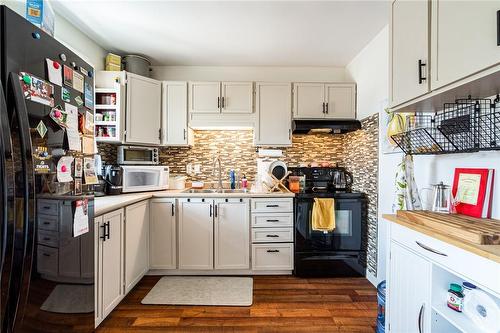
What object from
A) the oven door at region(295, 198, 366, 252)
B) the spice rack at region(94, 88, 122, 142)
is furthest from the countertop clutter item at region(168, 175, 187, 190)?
the oven door at region(295, 198, 366, 252)

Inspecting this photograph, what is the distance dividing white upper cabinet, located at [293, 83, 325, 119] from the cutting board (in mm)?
1796

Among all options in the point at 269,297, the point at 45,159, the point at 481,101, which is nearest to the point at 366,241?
the point at 269,297

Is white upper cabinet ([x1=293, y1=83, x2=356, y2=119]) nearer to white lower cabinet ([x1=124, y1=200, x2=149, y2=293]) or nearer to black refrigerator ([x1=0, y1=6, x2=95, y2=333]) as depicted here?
white lower cabinet ([x1=124, y1=200, x2=149, y2=293])

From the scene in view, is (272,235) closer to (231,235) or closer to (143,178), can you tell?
(231,235)

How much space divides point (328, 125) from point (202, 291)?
222cm

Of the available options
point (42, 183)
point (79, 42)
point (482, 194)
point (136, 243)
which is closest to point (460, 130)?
point (482, 194)

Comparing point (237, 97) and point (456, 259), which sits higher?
point (237, 97)

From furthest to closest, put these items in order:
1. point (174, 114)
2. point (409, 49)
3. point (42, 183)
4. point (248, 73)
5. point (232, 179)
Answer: point (248, 73) < point (232, 179) < point (174, 114) < point (409, 49) < point (42, 183)

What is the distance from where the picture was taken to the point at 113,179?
8.01ft

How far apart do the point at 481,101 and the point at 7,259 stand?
219cm

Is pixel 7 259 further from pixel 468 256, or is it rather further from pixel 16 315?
pixel 468 256

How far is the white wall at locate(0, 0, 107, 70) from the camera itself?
6.95 ft

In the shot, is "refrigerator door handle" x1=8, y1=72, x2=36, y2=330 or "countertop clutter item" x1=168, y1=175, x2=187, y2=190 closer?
"refrigerator door handle" x1=8, y1=72, x2=36, y2=330

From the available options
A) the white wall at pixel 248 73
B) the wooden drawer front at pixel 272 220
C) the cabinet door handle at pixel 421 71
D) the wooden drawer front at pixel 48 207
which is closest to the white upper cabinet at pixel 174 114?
the white wall at pixel 248 73
